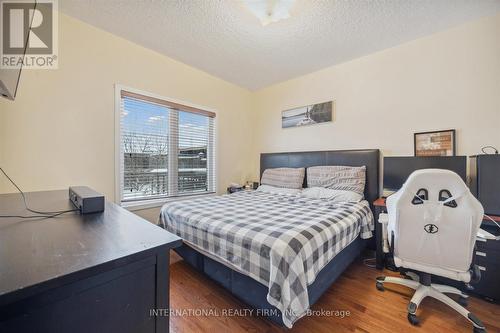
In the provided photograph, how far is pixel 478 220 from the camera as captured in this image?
4.31 feet

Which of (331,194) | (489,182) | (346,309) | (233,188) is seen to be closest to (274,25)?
(331,194)

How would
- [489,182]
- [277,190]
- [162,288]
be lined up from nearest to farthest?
[162,288]
[489,182]
[277,190]

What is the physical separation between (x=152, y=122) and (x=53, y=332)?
265 cm

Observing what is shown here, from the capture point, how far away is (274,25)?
215cm

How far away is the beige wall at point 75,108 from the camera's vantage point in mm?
1837

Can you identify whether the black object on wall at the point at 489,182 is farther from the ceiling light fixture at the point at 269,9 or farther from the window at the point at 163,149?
the window at the point at 163,149

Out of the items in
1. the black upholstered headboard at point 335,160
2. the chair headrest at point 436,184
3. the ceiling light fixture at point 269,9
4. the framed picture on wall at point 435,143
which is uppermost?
the ceiling light fixture at point 269,9

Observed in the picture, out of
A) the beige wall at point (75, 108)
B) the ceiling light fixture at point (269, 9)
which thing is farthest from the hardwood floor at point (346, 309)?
the ceiling light fixture at point (269, 9)

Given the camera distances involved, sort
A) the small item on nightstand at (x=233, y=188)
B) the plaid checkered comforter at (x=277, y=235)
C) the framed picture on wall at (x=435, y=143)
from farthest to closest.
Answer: the small item on nightstand at (x=233, y=188)
the framed picture on wall at (x=435, y=143)
the plaid checkered comforter at (x=277, y=235)

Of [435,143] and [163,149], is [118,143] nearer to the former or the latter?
[163,149]

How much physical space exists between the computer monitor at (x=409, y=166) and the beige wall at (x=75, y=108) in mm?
3033

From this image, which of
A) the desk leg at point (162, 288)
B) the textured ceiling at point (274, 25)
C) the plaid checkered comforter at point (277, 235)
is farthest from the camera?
the textured ceiling at point (274, 25)

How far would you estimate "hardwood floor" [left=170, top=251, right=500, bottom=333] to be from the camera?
1.39 metres

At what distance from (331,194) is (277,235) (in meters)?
1.47
